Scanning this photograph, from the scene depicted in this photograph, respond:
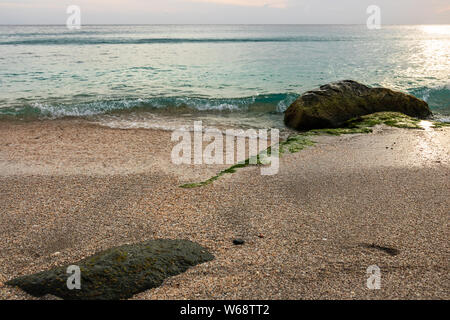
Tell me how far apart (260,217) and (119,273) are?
5.58ft

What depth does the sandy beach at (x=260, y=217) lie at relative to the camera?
2840mm

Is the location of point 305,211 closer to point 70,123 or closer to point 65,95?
point 70,123

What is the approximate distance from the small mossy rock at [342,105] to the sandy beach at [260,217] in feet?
7.28

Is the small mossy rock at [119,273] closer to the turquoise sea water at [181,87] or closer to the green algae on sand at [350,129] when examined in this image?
the green algae on sand at [350,129]

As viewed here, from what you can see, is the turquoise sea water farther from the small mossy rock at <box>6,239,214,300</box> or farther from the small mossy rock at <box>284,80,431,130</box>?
the small mossy rock at <box>6,239,214,300</box>

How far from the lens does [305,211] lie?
4.04 metres

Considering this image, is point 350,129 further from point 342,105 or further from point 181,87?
point 181,87

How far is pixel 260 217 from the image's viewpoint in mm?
3922

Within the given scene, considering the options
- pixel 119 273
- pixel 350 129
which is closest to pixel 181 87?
pixel 350 129

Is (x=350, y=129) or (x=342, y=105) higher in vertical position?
(x=342, y=105)

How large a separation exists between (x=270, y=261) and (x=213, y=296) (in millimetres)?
657

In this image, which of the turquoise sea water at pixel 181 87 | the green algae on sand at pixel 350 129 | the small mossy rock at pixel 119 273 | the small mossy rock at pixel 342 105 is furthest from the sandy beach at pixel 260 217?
the turquoise sea water at pixel 181 87

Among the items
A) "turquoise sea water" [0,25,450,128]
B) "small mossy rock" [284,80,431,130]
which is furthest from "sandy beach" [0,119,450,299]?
"turquoise sea water" [0,25,450,128]
